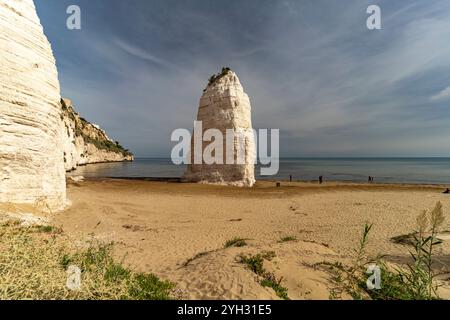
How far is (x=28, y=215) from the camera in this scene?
9906mm

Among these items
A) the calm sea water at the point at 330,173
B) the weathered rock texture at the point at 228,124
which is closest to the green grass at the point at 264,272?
the weathered rock texture at the point at 228,124

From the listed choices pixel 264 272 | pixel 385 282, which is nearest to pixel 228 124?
pixel 264 272

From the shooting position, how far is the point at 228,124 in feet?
104

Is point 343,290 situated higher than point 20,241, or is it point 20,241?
point 20,241

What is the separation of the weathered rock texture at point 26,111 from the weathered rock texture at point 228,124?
68.6ft

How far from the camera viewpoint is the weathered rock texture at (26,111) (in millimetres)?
10508

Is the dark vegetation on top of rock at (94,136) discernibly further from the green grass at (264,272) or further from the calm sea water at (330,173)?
the green grass at (264,272)

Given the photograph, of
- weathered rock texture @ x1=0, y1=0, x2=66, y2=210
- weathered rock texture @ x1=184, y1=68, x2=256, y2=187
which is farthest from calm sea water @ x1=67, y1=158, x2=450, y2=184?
weathered rock texture @ x1=0, y1=0, x2=66, y2=210

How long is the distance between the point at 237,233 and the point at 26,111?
12.4 metres

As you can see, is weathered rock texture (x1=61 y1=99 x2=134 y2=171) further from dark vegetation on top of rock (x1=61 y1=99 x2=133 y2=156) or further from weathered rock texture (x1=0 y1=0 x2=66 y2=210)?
weathered rock texture (x1=0 y1=0 x2=66 y2=210)

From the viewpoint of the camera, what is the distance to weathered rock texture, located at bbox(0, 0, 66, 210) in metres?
10.5

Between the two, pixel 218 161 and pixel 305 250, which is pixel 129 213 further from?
pixel 218 161
